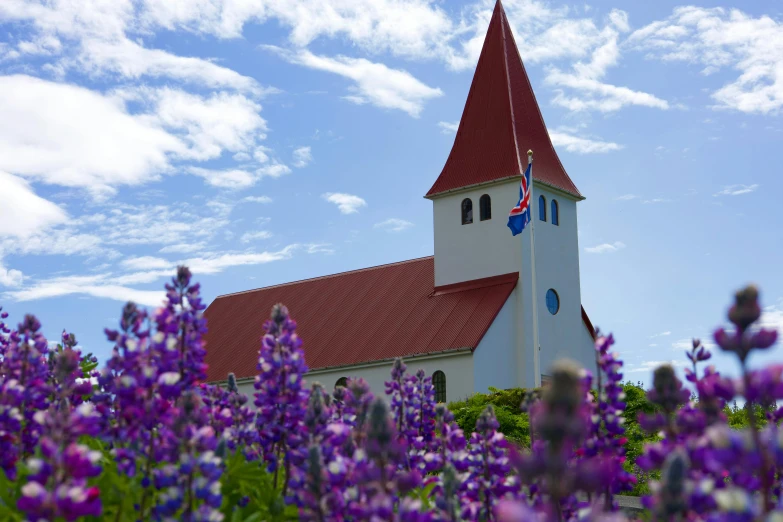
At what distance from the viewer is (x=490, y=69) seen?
3612 cm

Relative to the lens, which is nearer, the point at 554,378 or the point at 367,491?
the point at 554,378

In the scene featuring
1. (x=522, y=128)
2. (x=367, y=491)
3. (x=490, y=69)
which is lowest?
(x=367, y=491)

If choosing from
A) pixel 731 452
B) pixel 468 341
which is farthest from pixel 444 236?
pixel 731 452

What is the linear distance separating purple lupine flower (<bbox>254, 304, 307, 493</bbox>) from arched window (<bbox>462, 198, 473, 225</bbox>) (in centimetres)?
2866

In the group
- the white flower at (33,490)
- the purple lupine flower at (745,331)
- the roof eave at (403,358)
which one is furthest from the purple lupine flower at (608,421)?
the roof eave at (403,358)

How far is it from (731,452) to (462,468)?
117 inches

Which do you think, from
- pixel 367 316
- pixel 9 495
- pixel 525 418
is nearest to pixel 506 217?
pixel 367 316

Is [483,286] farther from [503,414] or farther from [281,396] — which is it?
[281,396]

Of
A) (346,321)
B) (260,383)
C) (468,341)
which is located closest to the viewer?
(260,383)

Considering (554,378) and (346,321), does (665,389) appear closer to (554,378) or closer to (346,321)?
(554,378)

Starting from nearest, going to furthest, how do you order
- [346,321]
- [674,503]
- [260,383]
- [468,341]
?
[674,503] → [260,383] → [468,341] → [346,321]

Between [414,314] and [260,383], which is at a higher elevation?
[414,314]

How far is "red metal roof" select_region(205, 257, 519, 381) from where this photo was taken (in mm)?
31438

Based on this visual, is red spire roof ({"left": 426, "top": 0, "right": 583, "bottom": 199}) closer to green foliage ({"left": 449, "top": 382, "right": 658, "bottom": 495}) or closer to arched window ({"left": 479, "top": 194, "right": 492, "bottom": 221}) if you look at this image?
arched window ({"left": 479, "top": 194, "right": 492, "bottom": 221})
